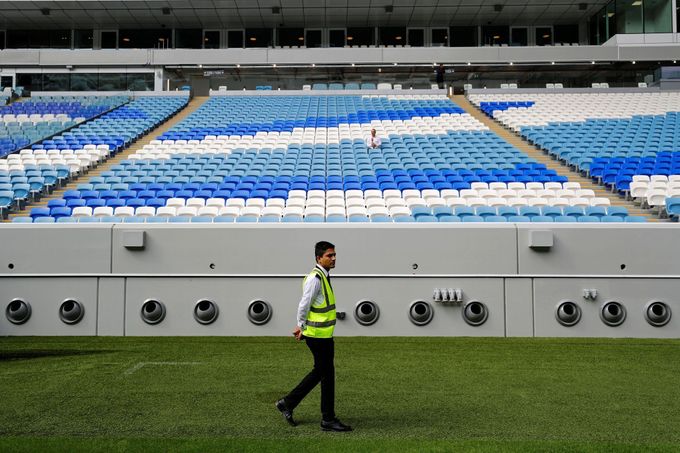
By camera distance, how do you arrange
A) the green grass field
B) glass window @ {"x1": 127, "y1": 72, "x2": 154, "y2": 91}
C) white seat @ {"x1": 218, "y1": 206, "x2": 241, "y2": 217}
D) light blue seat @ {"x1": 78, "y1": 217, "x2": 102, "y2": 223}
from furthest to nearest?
1. glass window @ {"x1": 127, "y1": 72, "x2": 154, "y2": 91}
2. white seat @ {"x1": 218, "y1": 206, "x2": 241, "y2": 217}
3. light blue seat @ {"x1": 78, "y1": 217, "x2": 102, "y2": 223}
4. the green grass field

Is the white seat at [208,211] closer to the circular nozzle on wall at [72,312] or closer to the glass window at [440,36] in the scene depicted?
the circular nozzle on wall at [72,312]

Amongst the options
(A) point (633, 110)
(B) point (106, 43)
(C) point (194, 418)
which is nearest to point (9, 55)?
(B) point (106, 43)

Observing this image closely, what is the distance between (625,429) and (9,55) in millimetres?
30626

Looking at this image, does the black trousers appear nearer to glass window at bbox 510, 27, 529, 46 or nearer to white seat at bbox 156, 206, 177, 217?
white seat at bbox 156, 206, 177, 217

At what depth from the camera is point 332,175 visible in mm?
15062

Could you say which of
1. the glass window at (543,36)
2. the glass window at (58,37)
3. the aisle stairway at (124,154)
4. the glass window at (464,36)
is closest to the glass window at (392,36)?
the glass window at (464,36)

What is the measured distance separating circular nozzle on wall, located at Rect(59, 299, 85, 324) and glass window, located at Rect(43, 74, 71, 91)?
22701 mm

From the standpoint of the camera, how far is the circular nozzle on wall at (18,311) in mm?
8539

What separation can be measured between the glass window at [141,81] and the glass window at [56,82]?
9.06 feet

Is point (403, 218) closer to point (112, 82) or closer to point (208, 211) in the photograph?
point (208, 211)

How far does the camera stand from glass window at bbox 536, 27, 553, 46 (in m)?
30.6

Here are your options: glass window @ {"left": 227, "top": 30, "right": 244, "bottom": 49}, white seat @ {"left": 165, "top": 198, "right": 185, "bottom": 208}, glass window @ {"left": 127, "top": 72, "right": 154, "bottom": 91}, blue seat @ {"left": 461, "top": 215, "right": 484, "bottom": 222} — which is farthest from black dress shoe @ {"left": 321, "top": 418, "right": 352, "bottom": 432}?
glass window @ {"left": 227, "top": 30, "right": 244, "bottom": 49}

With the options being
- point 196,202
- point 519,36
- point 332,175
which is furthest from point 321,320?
point 519,36

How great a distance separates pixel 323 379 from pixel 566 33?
30179 millimetres
